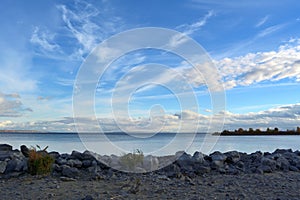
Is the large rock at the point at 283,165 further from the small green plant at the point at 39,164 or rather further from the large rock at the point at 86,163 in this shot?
the small green plant at the point at 39,164

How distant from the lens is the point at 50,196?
6.55 metres

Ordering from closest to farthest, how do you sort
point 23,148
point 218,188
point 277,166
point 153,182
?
1. point 218,188
2. point 153,182
3. point 277,166
4. point 23,148

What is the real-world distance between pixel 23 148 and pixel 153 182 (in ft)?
17.8

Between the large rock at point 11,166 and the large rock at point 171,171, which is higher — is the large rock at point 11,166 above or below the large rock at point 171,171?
above

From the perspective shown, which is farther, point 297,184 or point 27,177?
point 27,177

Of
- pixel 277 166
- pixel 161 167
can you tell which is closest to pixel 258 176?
pixel 277 166

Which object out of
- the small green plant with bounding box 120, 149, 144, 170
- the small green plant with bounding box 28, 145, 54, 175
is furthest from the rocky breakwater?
the small green plant with bounding box 28, 145, 54, 175

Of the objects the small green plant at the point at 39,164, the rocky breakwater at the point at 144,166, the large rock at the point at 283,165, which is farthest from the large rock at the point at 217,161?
the small green plant at the point at 39,164

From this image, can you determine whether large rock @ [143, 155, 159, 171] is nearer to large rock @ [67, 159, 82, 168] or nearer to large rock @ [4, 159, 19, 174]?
large rock @ [67, 159, 82, 168]

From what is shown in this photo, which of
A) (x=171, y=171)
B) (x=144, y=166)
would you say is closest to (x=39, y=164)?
(x=144, y=166)

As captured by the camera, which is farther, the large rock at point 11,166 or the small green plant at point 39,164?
the large rock at point 11,166

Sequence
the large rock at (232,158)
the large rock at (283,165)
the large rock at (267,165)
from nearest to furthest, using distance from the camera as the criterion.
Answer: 1. the large rock at (267,165)
2. the large rock at (283,165)
3. the large rock at (232,158)

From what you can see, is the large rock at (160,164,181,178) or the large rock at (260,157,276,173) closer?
the large rock at (160,164,181,178)

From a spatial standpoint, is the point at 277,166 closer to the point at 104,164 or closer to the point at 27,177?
the point at 104,164
